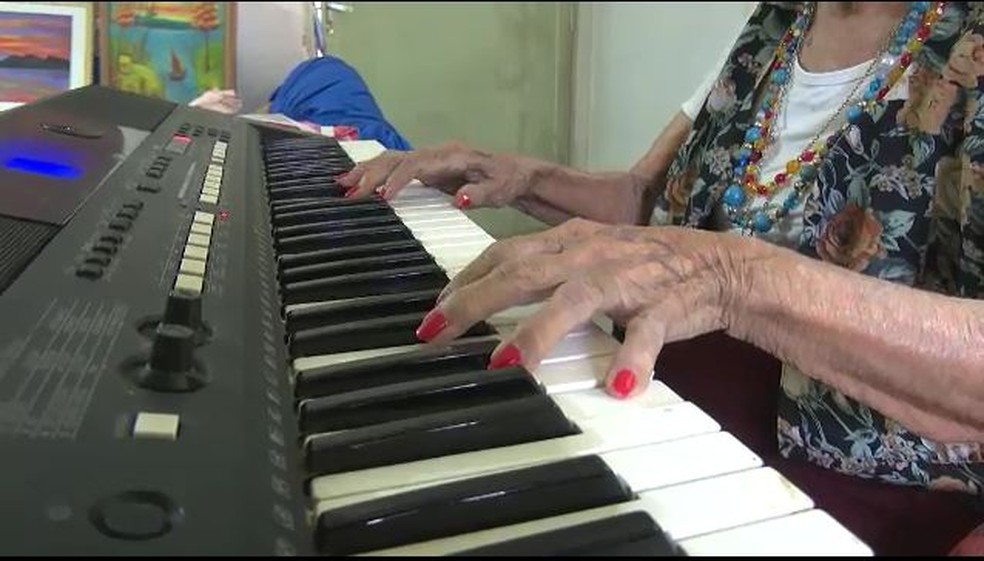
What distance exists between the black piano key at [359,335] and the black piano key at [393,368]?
27mm

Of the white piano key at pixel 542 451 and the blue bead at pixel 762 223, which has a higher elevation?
the blue bead at pixel 762 223

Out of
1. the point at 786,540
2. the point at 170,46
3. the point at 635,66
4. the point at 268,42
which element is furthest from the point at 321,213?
the point at 635,66

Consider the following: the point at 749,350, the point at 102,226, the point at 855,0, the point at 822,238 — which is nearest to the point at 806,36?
the point at 855,0

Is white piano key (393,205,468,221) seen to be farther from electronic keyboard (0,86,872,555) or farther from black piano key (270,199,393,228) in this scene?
electronic keyboard (0,86,872,555)

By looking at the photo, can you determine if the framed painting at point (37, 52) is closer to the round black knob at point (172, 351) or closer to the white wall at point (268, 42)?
the round black knob at point (172, 351)

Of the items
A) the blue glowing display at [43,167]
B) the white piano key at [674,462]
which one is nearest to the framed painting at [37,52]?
the blue glowing display at [43,167]

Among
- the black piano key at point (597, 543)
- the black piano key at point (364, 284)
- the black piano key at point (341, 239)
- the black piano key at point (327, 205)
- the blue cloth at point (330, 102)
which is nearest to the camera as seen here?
the black piano key at point (597, 543)

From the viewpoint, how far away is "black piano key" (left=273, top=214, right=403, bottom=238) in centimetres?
85

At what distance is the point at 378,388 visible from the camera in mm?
513

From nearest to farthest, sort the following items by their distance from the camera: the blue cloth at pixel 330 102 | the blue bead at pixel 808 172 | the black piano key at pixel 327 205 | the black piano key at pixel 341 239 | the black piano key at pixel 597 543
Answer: the black piano key at pixel 597 543, the black piano key at pixel 341 239, the black piano key at pixel 327 205, the blue bead at pixel 808 172, the blue cloth at pixel 330 102

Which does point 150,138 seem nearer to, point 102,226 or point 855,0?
point 102,226

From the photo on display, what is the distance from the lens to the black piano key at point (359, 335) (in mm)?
586

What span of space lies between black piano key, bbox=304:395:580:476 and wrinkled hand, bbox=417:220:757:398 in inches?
2.6

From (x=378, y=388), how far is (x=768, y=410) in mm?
561
